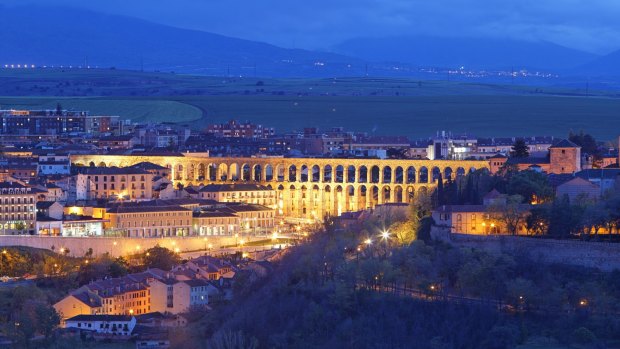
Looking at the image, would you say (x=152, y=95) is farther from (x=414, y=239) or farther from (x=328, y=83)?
(x=414, y=239)

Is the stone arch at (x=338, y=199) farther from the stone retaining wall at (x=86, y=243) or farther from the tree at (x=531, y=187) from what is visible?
the tree at (x=531, y=187)

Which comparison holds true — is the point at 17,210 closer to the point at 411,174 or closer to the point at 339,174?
the point at 339,174

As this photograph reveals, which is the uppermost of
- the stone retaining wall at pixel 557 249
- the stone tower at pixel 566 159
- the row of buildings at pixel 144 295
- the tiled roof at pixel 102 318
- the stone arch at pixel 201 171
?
the stone tower at pixel 566 159

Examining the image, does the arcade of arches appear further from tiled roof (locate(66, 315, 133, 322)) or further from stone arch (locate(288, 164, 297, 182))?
tiled roof (locate(66, 315, 133, 322))

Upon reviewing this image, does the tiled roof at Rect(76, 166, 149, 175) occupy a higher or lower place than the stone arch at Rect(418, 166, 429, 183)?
higher

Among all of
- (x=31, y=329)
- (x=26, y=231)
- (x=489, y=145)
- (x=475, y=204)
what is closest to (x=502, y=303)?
(x=475, y=204)

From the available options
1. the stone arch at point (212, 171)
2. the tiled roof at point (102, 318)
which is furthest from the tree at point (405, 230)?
the stone arch at point (212, 171)

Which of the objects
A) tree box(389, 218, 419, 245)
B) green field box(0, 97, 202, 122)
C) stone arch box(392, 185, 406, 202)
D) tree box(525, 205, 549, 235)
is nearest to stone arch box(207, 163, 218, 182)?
stone arch box(392, 185, 406, 202)
